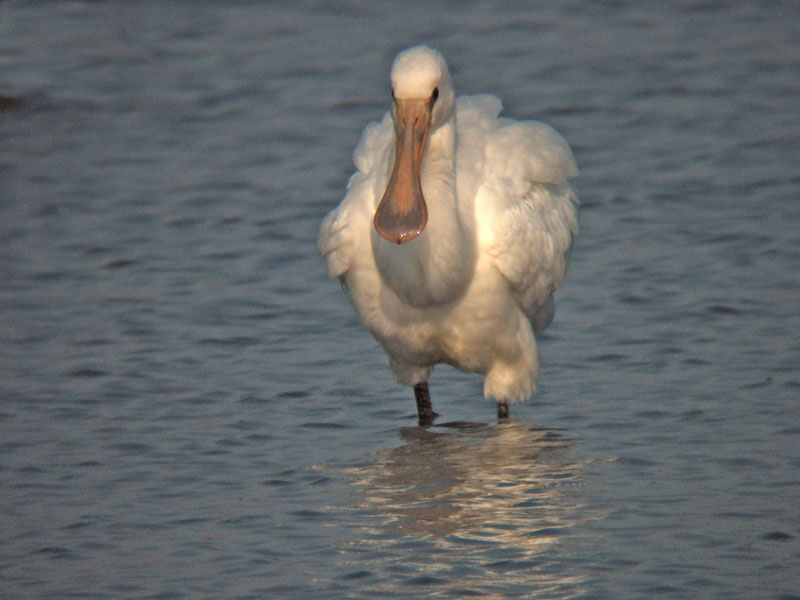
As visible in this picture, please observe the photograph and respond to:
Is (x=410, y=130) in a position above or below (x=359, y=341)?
above

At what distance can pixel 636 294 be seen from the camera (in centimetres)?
977

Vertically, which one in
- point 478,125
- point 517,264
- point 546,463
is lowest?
point 546,463

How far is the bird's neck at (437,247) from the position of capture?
719 centimetres

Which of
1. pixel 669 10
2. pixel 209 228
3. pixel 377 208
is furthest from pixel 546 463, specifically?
pixel 669 10

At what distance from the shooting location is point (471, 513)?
669 centimetres

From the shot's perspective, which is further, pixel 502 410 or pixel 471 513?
pixel 502 410

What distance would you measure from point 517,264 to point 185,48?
10238mm

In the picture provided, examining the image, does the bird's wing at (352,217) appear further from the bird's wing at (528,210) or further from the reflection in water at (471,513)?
the reflection in water at (471,513)

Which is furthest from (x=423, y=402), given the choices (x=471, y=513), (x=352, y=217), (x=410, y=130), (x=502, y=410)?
(x=410, y=130)

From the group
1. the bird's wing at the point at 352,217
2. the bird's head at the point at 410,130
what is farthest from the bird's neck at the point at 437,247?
the bird's wing at the point at 352,217

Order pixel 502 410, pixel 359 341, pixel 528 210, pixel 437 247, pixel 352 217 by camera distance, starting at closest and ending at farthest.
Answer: pixel 437 247, pixel 352 217, pixel 528 210, pixel 502 410, pixel 359 341

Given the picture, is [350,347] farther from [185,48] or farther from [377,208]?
[185,48]

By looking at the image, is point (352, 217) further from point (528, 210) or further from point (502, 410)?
point (502, 410)

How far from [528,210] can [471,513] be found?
1.82 m
